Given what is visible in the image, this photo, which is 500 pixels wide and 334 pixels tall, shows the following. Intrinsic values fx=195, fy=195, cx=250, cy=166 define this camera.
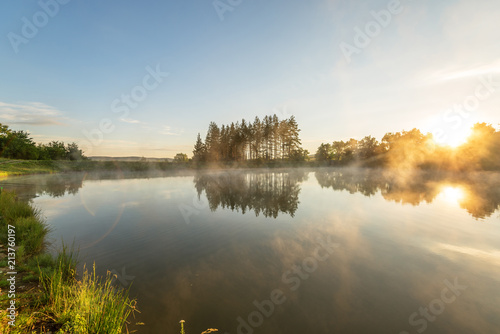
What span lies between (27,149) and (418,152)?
136351 mm

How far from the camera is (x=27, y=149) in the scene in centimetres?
6356

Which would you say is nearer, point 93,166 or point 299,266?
point 299,266

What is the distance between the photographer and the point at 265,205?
1705cm

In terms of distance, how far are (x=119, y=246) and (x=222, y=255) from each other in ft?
16.1

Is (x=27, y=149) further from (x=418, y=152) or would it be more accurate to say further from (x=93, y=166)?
(x=418, y=152)

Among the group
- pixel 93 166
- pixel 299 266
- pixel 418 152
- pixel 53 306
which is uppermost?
pixel 418 152

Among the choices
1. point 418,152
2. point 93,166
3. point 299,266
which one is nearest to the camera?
point 299,266

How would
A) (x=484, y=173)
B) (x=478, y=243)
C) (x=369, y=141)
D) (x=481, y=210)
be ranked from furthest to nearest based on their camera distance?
(x=369, y=141)
(x=484, y=173)
(x=481, y=210)
(x=478, y=243)

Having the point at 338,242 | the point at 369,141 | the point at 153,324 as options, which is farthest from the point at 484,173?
the point at 153,324

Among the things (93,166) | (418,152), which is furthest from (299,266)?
(418,152)

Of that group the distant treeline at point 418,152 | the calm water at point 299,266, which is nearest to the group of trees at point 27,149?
the calm water at point 299,266

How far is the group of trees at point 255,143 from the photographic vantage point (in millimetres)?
85438

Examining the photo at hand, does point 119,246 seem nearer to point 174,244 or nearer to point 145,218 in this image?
point 174,244

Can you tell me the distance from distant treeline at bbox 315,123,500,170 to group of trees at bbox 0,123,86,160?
111452mm
